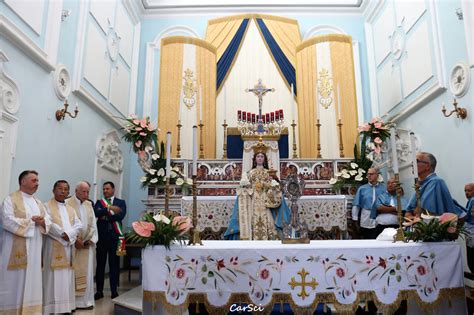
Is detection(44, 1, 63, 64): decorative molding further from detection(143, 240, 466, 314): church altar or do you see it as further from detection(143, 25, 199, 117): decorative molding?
detection(143, 240, 466, 314): church altar

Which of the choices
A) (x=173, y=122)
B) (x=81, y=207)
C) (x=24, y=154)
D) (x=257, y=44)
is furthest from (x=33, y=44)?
(x=257, y=44)

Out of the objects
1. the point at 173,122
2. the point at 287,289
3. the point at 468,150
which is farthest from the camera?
the point at 173,122

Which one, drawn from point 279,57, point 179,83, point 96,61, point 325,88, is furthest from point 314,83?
point 96,61

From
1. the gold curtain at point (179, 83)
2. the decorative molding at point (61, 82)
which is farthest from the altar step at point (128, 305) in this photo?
the gold curtain at point (179, 83)

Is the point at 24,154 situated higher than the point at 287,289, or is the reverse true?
the point at 24,154

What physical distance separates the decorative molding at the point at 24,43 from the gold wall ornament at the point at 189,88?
11.1 ft

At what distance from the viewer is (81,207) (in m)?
4.73

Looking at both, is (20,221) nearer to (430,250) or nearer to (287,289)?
(287,289)

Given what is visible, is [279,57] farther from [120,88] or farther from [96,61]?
[96,61]

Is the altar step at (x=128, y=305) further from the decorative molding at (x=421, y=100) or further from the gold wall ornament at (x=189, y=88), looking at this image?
the decorative molding at (x=421, y=100)

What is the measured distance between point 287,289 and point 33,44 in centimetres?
435

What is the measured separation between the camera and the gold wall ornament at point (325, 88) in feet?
26.7

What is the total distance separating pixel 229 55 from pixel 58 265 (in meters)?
6.34

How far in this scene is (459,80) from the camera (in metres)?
5.12
